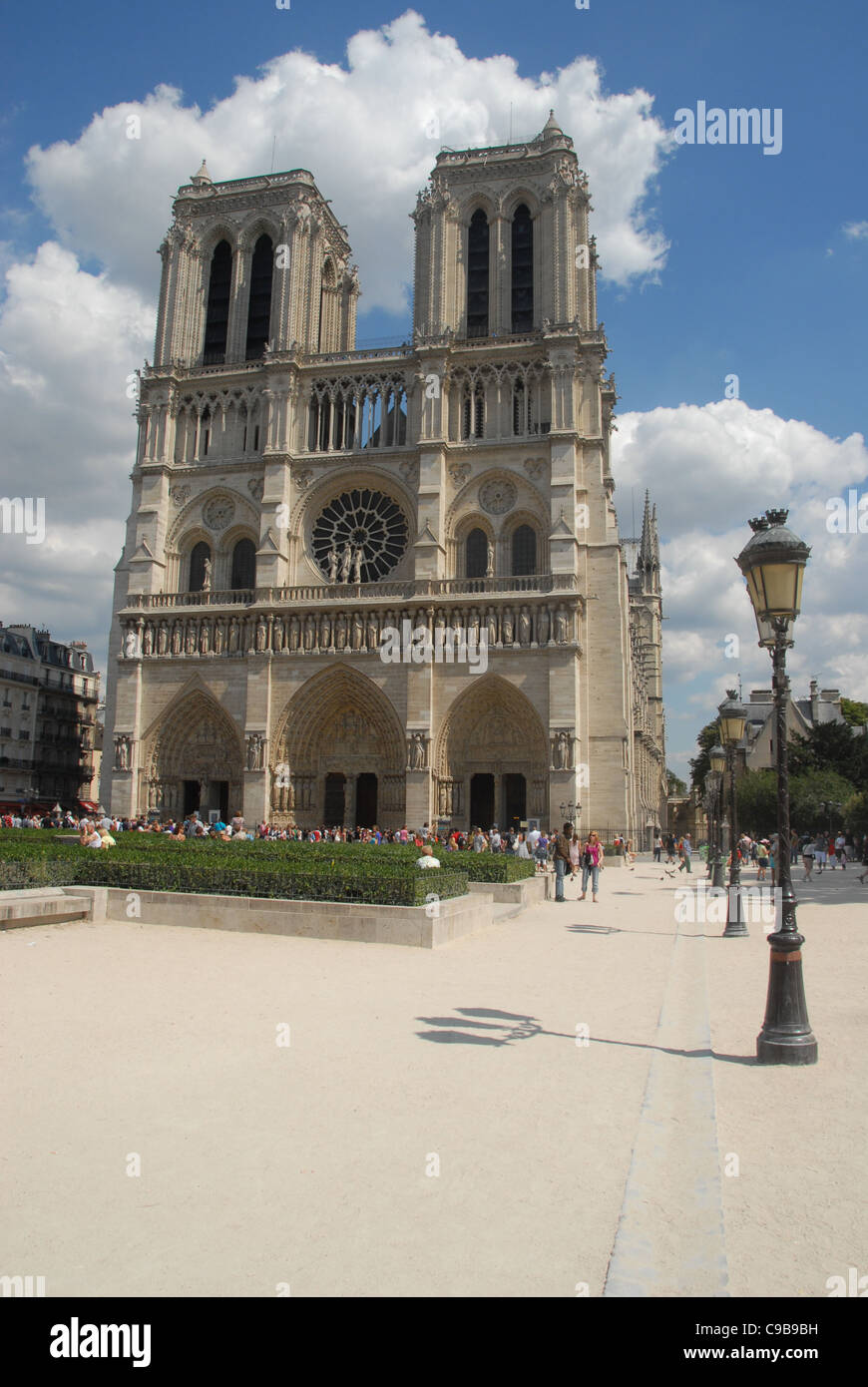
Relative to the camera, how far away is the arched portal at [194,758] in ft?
115

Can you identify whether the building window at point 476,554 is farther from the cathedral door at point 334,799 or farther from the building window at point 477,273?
the cathedral door at point 334,799

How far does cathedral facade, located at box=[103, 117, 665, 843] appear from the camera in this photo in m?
32.5

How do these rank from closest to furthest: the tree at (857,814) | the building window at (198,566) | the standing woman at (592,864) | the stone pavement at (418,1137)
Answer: the stone pavement at (418,1137), the standing woman at (592,864), the tree at (857,814), the building window at (198,566)

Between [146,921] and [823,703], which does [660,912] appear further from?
[823,703]

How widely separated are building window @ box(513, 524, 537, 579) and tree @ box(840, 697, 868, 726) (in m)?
37.9

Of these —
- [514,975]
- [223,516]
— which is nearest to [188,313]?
[223,516]

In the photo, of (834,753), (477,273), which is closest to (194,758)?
(477,273)

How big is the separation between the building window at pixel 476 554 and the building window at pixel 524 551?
114 cm

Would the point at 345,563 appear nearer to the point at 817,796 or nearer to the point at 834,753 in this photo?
the point at 817,796

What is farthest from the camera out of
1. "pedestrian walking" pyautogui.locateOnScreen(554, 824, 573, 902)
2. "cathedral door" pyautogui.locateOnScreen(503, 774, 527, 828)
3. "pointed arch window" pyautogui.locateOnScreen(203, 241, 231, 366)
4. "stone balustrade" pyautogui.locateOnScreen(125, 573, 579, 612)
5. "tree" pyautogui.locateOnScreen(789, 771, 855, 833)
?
"pointed arch window" pyautogui.locateOnScreen(203, 241, 231, 366)

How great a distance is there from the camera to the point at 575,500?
109 feet

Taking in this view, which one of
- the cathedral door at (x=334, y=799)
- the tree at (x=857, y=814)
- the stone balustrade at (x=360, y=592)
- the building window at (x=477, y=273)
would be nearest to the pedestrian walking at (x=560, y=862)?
the stone balustrade at (x=360, y=592)

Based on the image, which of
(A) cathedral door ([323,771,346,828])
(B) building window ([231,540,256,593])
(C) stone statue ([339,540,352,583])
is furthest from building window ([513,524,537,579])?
(B) building window ([231,540,256,593])

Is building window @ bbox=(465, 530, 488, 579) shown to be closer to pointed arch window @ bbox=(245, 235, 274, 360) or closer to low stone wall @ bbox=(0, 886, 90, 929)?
pointed arch window @ bbox=(245, 235, 274, 360)
